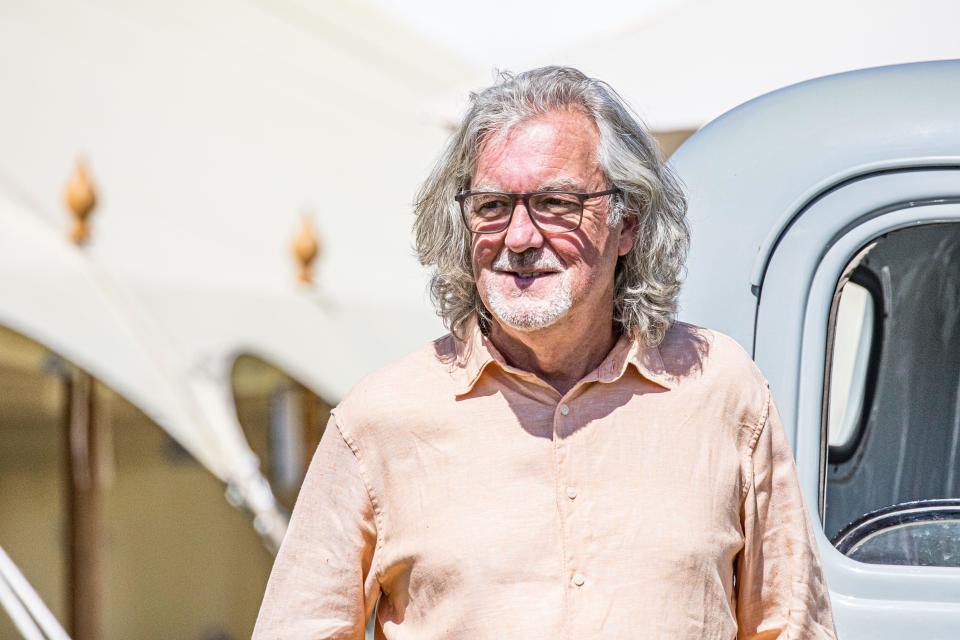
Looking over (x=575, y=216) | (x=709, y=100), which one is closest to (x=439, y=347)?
(x=575, y=216)

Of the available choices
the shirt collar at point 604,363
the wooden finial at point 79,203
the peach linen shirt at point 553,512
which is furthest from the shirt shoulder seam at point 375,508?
the wooden finial at point 79,203

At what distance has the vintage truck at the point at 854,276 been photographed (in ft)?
5.12

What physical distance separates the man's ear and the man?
0.09 ft

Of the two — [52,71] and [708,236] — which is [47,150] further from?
[708,236]

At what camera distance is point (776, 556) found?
135 cm

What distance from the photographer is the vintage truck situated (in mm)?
1560

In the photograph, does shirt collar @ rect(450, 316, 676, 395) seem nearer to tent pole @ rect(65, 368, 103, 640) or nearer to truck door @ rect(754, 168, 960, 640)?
truck door @ rect(754, 168, 960, 640)

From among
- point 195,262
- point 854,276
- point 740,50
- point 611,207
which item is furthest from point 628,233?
point 195,262

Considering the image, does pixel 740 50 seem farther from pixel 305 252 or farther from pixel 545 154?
pixel 305 252

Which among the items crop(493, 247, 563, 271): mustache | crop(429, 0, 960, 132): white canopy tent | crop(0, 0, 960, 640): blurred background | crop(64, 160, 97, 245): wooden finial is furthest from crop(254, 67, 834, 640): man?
crop(64, 160, 97, 245): wooden finial

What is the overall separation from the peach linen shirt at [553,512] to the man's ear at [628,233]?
0.15 m

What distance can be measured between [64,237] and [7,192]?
23cm

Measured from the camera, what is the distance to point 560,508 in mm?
1277

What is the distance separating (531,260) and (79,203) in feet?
9.03
